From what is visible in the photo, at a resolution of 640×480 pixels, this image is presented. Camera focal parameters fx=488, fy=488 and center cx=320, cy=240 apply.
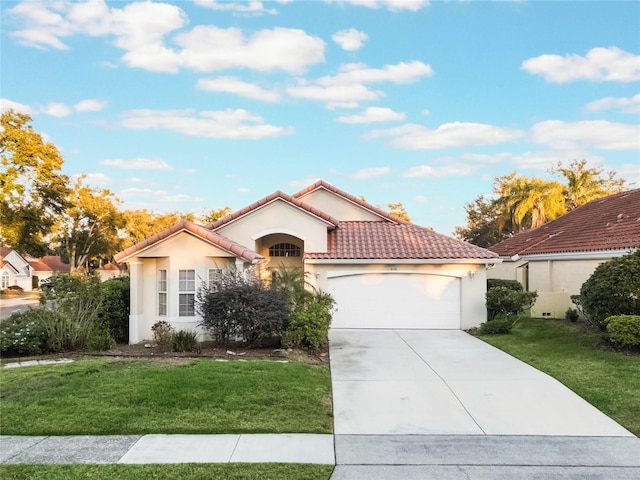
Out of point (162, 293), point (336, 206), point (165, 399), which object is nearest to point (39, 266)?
point (336, 206)

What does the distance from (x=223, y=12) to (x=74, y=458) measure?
13560 millimetres

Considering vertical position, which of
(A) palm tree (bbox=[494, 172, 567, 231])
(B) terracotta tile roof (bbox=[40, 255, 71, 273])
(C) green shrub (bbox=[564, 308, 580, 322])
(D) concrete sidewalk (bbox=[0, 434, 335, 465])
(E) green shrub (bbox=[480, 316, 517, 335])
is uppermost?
(A) palm tree (bbox=[494, 172, 567, 231])

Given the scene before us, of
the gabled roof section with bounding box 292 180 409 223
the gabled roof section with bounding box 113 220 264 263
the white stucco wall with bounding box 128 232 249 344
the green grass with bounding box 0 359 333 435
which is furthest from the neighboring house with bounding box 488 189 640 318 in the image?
the white stucco wall with bounding box 128 232 249 344

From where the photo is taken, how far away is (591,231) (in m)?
19.8

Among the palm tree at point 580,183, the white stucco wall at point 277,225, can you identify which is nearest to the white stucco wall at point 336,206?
the white stucco wall at point 277,225

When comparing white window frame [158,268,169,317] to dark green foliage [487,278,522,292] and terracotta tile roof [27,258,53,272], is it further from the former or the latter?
terracotta tile roof [27,258,53,272]

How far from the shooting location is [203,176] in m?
27.1

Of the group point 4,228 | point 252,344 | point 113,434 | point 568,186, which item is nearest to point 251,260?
point 252,344

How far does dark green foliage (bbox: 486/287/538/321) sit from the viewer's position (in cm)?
1645

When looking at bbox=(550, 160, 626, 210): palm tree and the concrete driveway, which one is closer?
the concrete driveway

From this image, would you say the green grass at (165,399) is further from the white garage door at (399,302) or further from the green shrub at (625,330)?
the white garage door at (399,302)

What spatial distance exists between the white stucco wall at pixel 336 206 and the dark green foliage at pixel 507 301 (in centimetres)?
664

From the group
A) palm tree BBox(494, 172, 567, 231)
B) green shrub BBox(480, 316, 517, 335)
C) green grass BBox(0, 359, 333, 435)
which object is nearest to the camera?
green grass BBox(0, 359, 333, 435)

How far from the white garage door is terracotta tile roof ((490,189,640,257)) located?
5.32m
